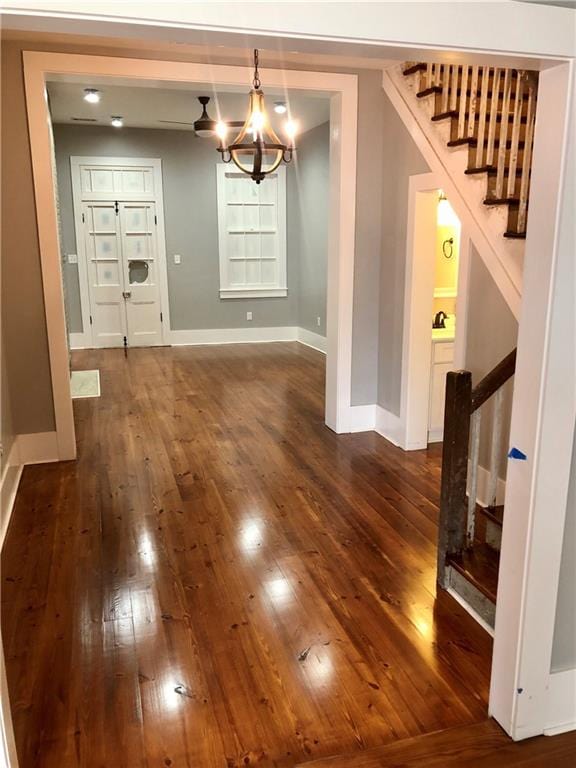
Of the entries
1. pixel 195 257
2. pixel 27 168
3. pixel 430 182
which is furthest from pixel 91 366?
pixel 430 182

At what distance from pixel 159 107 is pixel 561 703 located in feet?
22.9

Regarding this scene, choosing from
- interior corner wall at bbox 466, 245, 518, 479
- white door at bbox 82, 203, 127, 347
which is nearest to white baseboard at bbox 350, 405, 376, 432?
interior corner wall at bbox 466, 245, 518, 479

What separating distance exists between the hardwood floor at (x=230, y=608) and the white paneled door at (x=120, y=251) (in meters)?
4.30

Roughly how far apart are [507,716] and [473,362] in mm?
2106

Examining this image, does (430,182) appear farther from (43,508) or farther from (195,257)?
(195,257)

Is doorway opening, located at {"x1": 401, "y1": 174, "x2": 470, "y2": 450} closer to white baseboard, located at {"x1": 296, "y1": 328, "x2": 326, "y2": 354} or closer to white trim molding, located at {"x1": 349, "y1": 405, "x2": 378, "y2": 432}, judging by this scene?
white trim molding, located at {"x1": 349, "y1": 405, "x2": 378, "y2": 432}

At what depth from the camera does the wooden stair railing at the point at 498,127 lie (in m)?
2.76

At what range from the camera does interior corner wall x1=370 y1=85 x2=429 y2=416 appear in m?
4.21

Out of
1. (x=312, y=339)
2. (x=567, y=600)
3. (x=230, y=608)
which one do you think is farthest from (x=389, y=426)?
(x=312, y=339)

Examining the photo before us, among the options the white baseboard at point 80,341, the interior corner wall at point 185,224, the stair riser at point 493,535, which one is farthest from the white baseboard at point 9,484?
the white baseboard at point 80,341

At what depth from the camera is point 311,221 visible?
8.32 meters

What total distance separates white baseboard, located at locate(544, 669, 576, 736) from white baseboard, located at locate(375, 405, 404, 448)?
8.72 feet

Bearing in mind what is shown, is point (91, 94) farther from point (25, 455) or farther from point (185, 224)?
point (25, 455)

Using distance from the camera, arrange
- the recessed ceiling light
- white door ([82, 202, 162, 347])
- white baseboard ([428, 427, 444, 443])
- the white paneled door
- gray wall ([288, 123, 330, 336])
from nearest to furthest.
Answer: white baseboard ([428, 427, 444, 443])
the recessed ceiling light
gray wall ([288, 123, 330, 336])
the white paneled door
white door ([82, 202, 162, 347])
